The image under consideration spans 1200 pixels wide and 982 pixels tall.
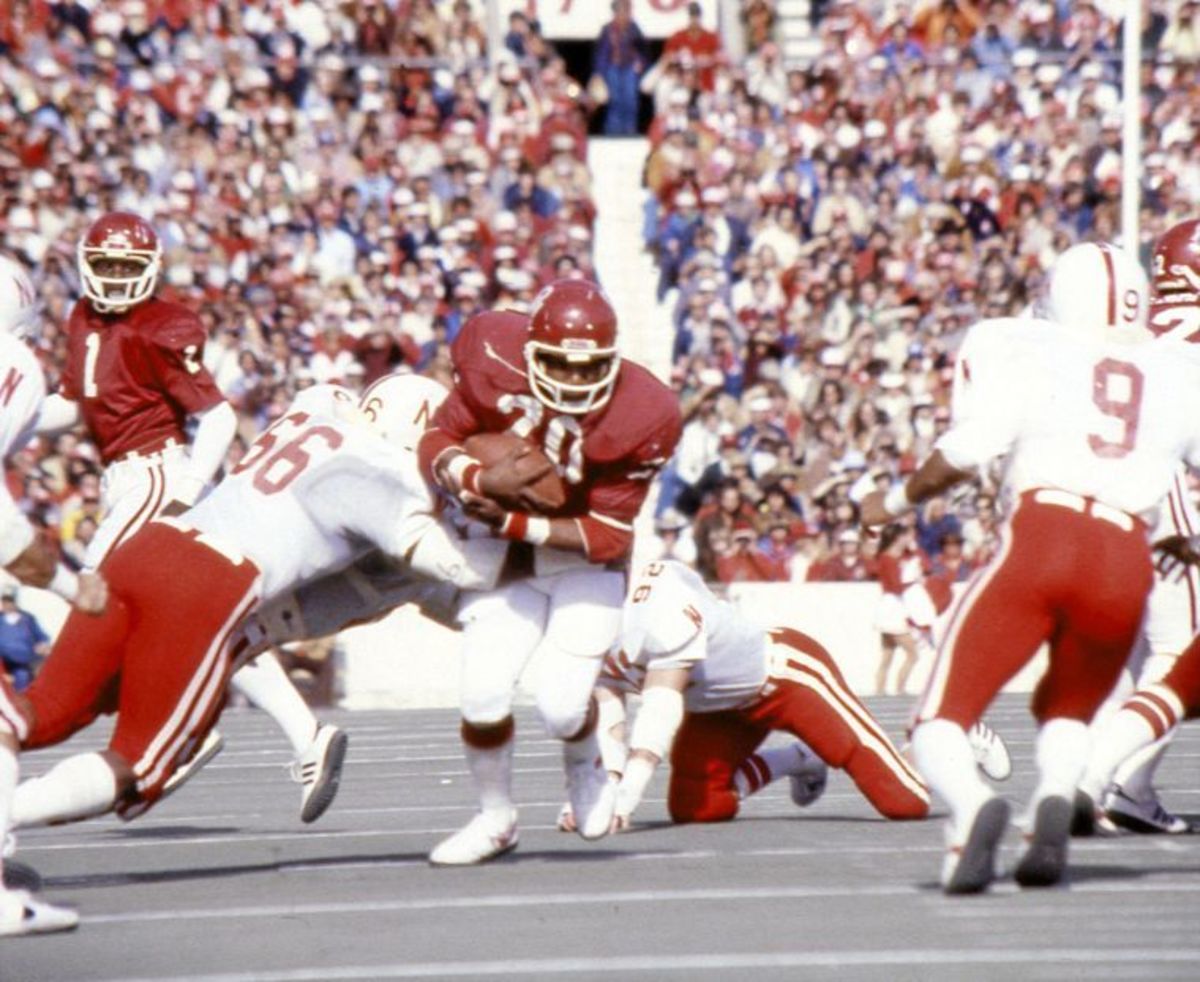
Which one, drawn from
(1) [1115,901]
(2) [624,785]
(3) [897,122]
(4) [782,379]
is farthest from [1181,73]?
(1) [1115,901]

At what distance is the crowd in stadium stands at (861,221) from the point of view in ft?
60.1

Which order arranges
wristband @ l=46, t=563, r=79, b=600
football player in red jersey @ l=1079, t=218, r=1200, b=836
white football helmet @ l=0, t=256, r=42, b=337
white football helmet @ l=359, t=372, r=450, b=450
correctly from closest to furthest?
wristband @ l=46, t=563, r=79, b=600 < white football helmet @ l=0, t=256, r=42, b=337 < white football helmet @ l=359, t=372, r=450, b=450 < football player in red jersey @ l=1079, t=218, r=1200, b=836

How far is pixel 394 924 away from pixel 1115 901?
1674mm

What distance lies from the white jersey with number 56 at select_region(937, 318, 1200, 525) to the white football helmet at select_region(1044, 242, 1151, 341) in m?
0.06

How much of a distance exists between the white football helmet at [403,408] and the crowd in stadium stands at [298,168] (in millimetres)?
9822

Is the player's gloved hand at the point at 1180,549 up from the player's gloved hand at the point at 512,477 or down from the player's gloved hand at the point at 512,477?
down

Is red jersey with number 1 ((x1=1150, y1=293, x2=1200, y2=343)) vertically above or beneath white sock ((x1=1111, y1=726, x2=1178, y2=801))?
above

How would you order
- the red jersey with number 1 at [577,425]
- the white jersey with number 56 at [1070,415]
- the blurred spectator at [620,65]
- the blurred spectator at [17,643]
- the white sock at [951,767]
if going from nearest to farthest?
the white sock at [951,767] → the white jersey with number 56 at [1070,415] → the red jersey with number 1 at [577,425] → the blurred spectator at [17,643] → the blurred spectator at [620,65]

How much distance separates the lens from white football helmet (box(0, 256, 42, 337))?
7352 millimetres

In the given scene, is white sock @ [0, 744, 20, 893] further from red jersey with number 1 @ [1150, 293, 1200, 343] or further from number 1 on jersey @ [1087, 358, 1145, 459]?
red jersey with number 1 @ [1150, 293, 1200, 343]

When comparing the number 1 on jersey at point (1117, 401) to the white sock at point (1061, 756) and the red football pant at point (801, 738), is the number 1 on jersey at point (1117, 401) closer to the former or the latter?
the white sock at point (1061, 756)

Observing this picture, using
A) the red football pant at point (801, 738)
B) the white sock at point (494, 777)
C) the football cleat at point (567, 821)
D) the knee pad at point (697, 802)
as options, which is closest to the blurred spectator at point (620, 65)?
the red football pant at point (801, 738)

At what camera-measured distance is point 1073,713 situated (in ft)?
24.0

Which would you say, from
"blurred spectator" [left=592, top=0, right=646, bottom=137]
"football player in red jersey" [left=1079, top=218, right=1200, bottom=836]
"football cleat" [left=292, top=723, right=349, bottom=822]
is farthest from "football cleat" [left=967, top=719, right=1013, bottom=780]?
"blurred spectator" [left=592, top=0, right=646, bottom=137]
